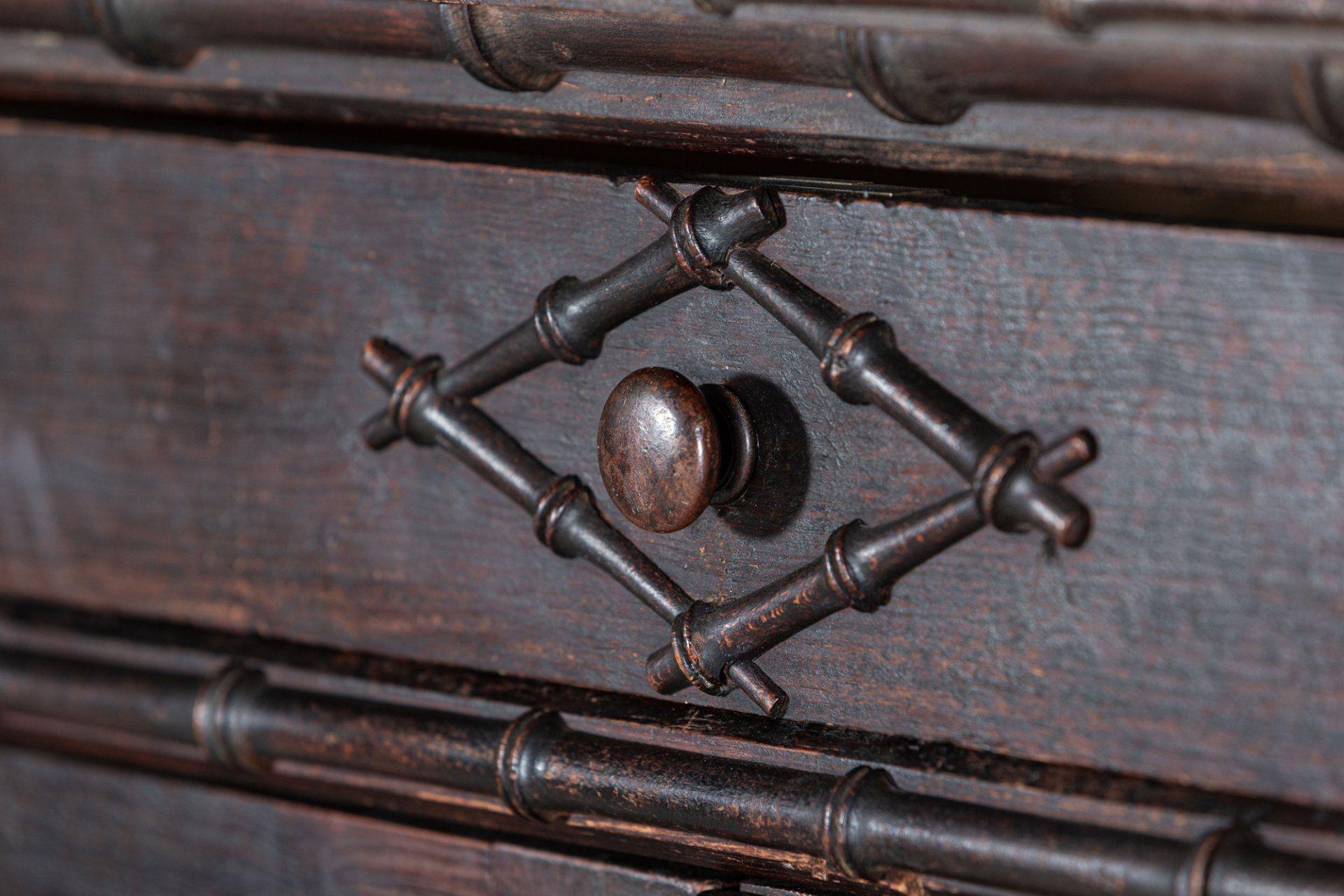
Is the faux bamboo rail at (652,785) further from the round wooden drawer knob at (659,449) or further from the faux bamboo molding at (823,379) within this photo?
the round wooden drawer knob at (659,449)

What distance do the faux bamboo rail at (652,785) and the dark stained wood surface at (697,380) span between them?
0.14 feet

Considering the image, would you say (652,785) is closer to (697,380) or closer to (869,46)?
(697,380)

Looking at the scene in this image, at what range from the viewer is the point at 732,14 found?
64cm

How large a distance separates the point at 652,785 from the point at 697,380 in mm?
240

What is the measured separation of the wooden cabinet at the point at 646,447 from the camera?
0.64 meters

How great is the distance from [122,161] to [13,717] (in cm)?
47

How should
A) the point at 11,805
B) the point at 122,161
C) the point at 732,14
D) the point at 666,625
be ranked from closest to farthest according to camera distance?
the point at 732,14 < the point at 666,625 < the point at 122,161 < the point at 11,805

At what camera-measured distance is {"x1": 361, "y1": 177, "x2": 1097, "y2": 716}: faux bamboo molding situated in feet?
2.24

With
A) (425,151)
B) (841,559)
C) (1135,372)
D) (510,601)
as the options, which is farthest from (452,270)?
(1135,372)

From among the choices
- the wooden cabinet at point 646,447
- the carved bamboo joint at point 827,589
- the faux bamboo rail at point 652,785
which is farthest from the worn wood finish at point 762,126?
the faux bamboo rail at point 652,785

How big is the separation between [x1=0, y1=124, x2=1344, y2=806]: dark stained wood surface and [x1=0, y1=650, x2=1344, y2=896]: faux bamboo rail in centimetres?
4

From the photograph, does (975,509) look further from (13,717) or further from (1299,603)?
(13,717)

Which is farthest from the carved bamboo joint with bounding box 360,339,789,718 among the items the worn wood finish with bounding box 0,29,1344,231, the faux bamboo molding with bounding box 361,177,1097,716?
the worn wood finish with bounding box 0,29,1344,231

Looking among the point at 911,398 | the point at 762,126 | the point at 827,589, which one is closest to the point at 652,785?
the point at 827,589
